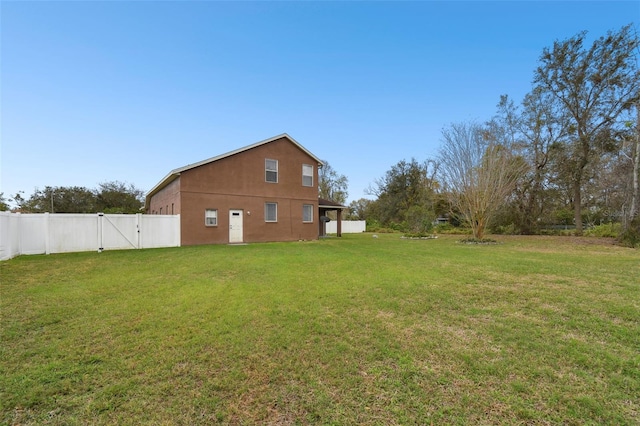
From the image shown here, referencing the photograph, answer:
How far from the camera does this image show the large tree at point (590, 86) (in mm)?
17098

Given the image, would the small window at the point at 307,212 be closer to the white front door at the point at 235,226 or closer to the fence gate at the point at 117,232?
the white front door at the point at 235,226

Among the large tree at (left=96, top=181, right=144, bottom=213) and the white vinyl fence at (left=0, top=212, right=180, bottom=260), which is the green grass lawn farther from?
the large tree at (left=96, top=181, right=144, bottom=213)

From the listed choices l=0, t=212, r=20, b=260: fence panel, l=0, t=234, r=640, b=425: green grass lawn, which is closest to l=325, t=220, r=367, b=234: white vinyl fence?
l=0, t=212, r=20, b=260: fence panel

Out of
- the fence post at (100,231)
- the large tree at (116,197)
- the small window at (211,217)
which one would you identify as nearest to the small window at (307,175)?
the small window at (211,217)

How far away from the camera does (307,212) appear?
18406mm

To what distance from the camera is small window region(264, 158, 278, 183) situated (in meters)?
16.7

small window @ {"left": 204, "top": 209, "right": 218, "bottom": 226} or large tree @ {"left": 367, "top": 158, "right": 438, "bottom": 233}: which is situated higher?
large tree @ {"left": 367, "top": 158, "right": 438, "bottom": 233}

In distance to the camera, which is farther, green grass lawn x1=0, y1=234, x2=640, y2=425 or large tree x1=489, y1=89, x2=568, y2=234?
large tree x1=489, y1=89, x2=568, y2=234

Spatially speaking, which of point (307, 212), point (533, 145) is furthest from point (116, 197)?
point (533, 145)

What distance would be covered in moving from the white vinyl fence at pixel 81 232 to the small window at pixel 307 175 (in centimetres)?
784

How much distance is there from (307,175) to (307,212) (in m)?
2.44

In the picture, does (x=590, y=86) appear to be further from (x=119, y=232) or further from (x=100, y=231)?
(x=100, y=231)

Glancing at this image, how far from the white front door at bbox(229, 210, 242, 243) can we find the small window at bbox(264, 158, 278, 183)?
2702mm

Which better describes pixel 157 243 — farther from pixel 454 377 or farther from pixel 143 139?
pixel 454 377
